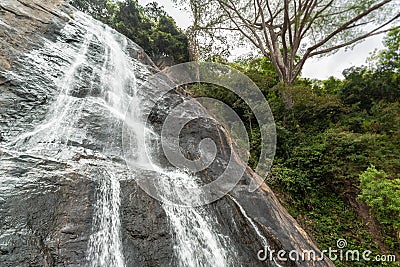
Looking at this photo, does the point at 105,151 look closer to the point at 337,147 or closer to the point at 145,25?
the point at 337,147

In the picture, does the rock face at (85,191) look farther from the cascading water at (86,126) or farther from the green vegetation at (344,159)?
the green vegetation at (344,159)

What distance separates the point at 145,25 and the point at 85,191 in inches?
457

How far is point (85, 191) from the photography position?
9.60 feet

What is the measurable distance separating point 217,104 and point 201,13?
5.45m

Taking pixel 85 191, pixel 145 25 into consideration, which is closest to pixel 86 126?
pixel 85 191

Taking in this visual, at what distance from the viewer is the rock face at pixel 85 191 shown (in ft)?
8.15

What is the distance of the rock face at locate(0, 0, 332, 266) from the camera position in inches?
97.8

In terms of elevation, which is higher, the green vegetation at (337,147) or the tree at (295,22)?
the tree at (295,22)

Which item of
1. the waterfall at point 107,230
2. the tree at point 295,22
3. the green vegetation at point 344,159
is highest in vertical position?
the tree at point 295,22

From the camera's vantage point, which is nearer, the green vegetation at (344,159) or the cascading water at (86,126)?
the cascading water at (86,126)

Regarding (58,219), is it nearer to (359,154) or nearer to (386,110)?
(359,154)

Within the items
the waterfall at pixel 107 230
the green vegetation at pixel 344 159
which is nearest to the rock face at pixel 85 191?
the waterfall at pixel 107 230

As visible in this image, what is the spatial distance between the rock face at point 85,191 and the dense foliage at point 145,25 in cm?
655

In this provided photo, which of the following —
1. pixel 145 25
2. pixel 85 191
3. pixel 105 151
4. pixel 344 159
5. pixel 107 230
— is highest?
pixel 145 25
